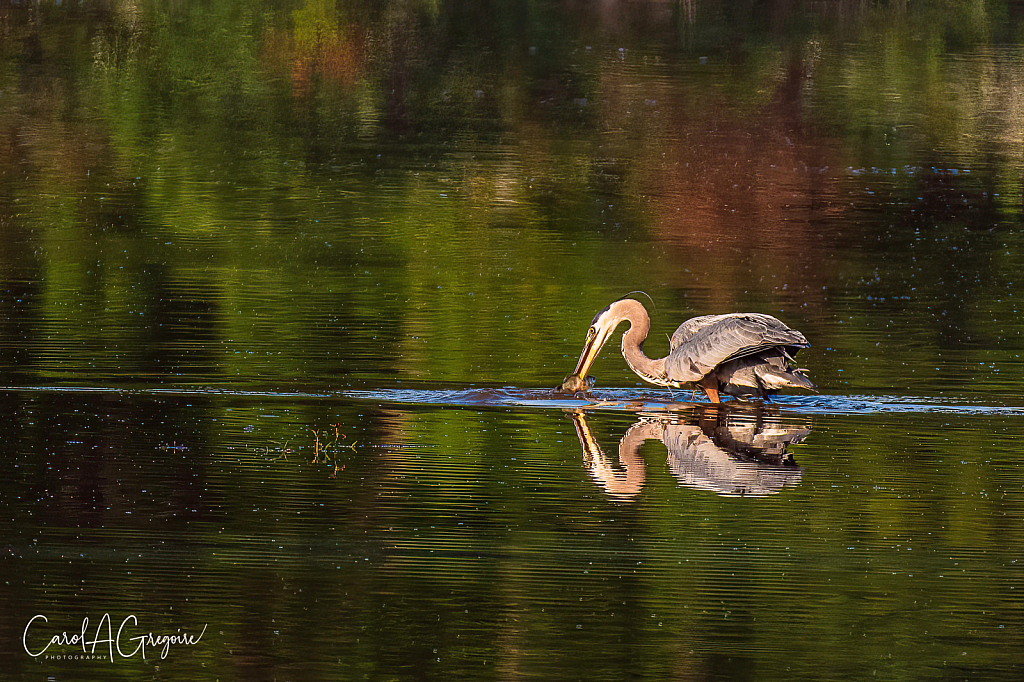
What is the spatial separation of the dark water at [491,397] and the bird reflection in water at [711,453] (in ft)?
0.18

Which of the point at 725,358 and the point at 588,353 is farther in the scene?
the point at 588,353

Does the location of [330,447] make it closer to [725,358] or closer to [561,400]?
[561,400]

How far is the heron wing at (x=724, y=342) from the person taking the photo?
13.9m

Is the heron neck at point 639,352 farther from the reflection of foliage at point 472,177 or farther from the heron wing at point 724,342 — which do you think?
the reflection of foliage at point 472,177

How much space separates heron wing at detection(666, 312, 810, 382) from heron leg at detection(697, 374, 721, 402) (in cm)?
26

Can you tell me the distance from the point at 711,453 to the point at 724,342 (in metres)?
2.26

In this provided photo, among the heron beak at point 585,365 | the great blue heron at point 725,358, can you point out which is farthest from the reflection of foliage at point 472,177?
the great blue heron at point 725,358

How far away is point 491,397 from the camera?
13969mm

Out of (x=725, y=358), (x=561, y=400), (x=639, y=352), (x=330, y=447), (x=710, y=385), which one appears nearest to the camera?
(x=330, y=447)

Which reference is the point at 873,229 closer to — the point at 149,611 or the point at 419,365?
the point at 419,365

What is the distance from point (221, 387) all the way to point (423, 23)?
3689cm

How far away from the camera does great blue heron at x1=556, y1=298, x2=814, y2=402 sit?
1388cm

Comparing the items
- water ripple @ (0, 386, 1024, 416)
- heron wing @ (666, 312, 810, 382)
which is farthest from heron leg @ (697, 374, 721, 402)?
heron wing @ (666, 312, 810, 382)

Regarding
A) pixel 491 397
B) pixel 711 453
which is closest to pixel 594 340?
pixel 491 397
